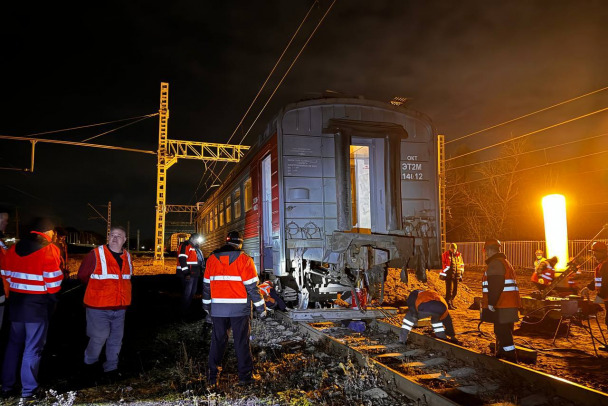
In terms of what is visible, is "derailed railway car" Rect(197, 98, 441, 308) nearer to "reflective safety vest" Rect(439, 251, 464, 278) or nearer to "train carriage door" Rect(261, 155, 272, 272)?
"train carriage door" Rect(261, 155, 272, 272)

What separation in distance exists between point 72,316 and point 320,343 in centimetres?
570

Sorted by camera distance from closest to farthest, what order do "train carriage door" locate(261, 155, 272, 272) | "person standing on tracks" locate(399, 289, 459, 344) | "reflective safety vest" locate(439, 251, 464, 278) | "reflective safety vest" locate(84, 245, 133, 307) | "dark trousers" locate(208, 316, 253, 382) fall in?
"dark trousers" locate(208, 316, 253, 382), "reflective safety vest" locate(84, 245, 133, 307), "person standing on tracks" locate(399, 289, 459, 344), "train carriage door" locate(261, 155, 272, 272), "reflective safety vest" locate(439, 251, 464, 278)

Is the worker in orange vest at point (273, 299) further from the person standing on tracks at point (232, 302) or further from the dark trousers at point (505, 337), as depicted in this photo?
the dark trousers at point (505, 337)

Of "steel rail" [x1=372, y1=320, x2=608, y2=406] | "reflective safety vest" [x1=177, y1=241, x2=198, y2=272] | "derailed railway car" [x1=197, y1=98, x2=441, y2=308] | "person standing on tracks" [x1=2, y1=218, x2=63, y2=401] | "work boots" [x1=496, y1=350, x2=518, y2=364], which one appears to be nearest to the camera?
"steel rail" [x1=372, y1=320, x2=608, y2=406]

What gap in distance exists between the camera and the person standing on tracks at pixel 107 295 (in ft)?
15.3

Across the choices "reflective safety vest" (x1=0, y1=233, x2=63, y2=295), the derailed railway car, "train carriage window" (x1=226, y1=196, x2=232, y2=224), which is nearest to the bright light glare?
the derailed railway car

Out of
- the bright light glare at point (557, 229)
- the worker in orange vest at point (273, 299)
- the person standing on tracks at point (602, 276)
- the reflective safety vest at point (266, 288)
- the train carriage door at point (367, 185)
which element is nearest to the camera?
the person standing on tracks at point (602, 276)

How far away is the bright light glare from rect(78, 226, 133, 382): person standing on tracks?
11.4m

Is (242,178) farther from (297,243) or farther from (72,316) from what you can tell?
(72,316)

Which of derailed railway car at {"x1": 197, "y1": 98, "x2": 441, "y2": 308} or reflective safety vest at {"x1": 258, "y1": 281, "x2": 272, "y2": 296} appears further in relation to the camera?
reflective safety vest at {"x1": 258, "y1": 281, "x2": 272, "y2": 296}

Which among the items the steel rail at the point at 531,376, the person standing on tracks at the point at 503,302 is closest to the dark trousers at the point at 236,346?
the steel rail at the point at 531,376

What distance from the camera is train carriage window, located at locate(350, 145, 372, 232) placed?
824 cm

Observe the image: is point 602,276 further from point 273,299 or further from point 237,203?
point 237,203

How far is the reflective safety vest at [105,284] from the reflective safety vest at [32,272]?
1.27 ft
